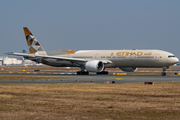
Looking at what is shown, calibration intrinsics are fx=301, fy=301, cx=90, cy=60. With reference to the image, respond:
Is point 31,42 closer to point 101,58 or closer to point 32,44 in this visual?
point 32,44

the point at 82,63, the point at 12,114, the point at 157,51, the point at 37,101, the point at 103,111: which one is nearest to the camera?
the point at 12,114

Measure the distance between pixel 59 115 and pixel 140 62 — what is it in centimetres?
4313

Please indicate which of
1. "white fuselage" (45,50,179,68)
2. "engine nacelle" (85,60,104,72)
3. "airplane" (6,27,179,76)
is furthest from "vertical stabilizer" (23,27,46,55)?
"engine nacelle" (85,60,104,72)

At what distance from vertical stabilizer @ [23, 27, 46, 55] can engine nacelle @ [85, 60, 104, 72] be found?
13.7 metres

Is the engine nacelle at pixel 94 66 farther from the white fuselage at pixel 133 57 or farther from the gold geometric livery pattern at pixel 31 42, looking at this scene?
the gold geometric livery pattern at pixel 31 42

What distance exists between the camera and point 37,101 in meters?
18.7

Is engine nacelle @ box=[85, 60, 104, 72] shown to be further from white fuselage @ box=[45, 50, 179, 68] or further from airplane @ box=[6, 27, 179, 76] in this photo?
white fuselage @ box=[45, 50, 179, 68]

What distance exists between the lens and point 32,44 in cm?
6694

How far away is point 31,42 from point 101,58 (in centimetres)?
1709

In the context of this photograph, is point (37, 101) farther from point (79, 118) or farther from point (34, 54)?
point (34, 54)

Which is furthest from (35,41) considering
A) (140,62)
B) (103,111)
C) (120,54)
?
(103,111)

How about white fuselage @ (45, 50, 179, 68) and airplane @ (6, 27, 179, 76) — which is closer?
white fuselage @ (45, 50, 179, 68)

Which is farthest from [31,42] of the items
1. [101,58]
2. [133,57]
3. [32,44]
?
[133,57]

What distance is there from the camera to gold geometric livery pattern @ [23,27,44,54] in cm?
6681
